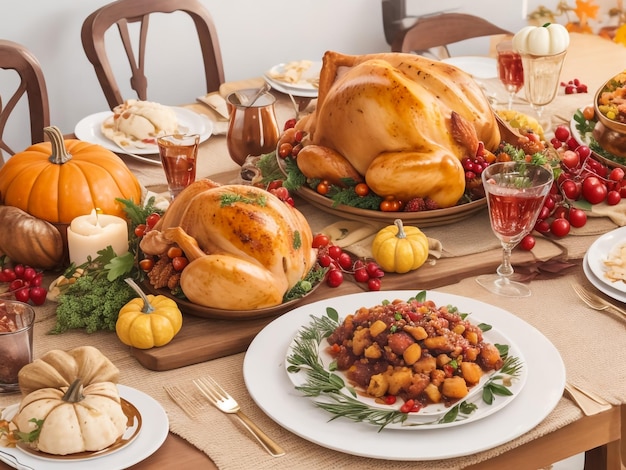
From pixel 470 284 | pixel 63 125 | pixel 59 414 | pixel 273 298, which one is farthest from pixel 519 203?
pixel 63 125

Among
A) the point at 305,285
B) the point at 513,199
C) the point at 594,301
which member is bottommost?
the point at 594,301

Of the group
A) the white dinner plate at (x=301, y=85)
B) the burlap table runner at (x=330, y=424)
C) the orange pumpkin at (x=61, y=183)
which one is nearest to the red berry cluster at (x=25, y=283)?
the burlap table runner at (x=330, y=424)

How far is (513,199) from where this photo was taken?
1754 millimetres

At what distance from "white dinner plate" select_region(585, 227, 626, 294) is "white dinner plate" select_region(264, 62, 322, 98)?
114cm

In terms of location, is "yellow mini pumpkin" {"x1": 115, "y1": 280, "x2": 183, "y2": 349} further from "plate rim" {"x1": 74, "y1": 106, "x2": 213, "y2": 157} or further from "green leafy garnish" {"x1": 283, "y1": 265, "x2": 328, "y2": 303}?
"plate rim" {"x1": 74, "y1": 106, "x2": 213, "y2": 157}

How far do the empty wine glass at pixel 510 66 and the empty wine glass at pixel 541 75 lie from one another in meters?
0.14

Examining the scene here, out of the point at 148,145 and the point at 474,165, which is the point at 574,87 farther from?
the point at 148,145

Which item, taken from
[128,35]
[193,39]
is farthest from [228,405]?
[193,39]

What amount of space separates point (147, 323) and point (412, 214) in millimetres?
698

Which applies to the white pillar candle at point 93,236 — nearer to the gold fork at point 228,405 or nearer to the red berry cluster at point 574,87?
the gold fork at point 228,405

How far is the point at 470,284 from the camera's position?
6.23 feet

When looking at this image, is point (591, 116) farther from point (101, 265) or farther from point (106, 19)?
point (106, 19)

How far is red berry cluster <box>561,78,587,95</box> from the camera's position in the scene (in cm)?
295

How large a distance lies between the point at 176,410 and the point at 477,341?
1.63 feet
